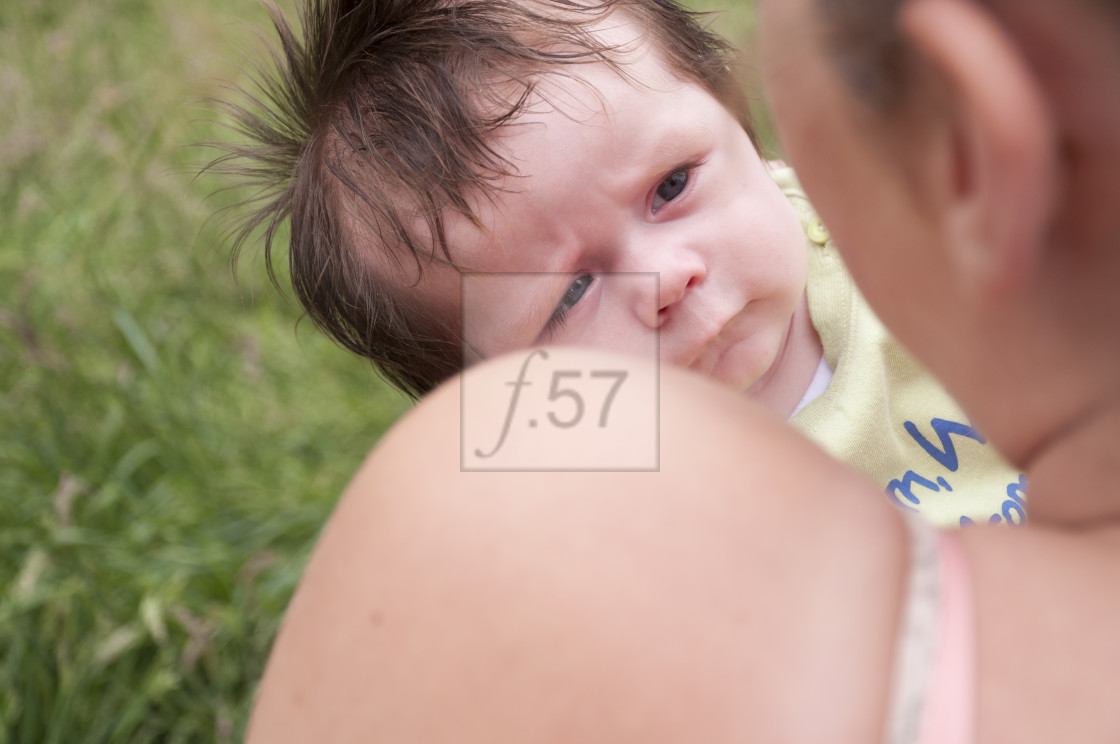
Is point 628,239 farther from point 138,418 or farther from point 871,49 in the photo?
point 138,418

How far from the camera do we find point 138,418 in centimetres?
217

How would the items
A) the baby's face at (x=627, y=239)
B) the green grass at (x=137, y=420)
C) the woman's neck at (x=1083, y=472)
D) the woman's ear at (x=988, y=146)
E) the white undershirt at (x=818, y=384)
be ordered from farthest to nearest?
the green grass at (x=137, y=420) < the white undershirt at (x=818, y=384) < the baby's face at (x=627, y=239) < the woman's neck at (x=1083, y=472) < the woman's ear at (x=988, y=146)

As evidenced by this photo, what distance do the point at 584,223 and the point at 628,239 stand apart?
0.22 ft

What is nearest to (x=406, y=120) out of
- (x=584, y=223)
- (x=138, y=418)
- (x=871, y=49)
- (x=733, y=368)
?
(x=584, y=223)

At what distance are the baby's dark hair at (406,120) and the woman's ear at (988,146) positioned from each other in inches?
33.6

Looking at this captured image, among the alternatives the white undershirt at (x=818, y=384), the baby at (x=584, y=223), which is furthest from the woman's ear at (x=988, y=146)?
the white undershirt at (x=818, y=384)

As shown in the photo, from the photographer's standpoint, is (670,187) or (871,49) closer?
(871,49)

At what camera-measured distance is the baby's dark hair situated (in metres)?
1.35

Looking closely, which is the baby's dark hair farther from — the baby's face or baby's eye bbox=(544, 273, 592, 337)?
baby's eye bbox=(544, 273, 592, 337)

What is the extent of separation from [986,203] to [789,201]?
1086 millimetres

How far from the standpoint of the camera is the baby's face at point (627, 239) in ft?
4.33

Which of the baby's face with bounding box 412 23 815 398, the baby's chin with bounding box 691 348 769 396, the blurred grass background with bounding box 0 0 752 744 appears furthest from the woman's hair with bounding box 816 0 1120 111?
the blurred grass background with bounding box 0 0 752 744

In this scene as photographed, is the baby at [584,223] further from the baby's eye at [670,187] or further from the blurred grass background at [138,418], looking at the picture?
the blurred grass background at [138,418]

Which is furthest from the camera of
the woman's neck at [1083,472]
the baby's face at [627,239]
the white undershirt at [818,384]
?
the white undershirt at [818,384]
